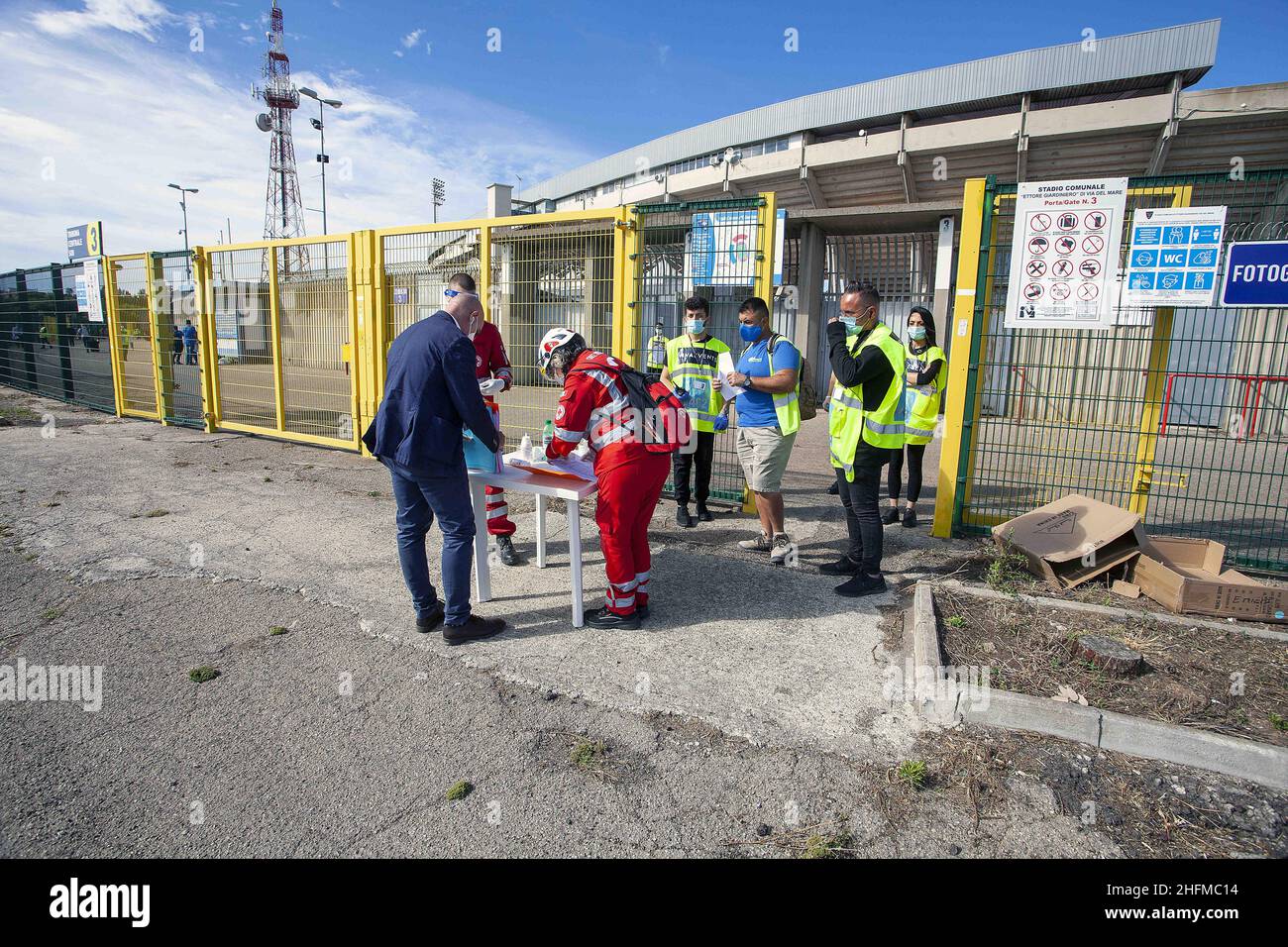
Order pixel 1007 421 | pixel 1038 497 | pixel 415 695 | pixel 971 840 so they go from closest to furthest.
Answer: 1. pixel 971 840
2. pixel 415 695
3. pixel 1007 421
4. pixel 1038 497

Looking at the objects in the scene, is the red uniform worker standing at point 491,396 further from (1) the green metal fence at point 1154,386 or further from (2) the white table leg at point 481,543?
(1) the green metal fence at point 1154,386

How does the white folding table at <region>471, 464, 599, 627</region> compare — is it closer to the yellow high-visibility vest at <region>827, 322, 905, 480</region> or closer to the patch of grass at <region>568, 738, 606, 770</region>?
the patch of grass at <region>568, 738, 606, 770</region>

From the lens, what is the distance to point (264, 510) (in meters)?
6.78

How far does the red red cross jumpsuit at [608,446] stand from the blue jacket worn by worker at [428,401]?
0.53 metres

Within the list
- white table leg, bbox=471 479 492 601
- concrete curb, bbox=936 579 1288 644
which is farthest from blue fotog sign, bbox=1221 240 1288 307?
white table leg, bbox=471 479 492 601

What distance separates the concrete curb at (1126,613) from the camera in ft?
13.1

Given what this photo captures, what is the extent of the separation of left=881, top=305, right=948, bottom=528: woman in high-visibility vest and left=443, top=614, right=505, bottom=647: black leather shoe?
13.4ft

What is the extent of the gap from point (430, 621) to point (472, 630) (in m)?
0.31

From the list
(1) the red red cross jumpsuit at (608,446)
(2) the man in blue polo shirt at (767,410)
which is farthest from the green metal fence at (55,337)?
(2) the man in blue polo shirt at (767,410)

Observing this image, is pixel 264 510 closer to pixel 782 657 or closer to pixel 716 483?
pixel 716 483

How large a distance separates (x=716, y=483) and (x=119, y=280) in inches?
463

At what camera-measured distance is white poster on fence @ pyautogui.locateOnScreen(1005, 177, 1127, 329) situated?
17.0 feet
